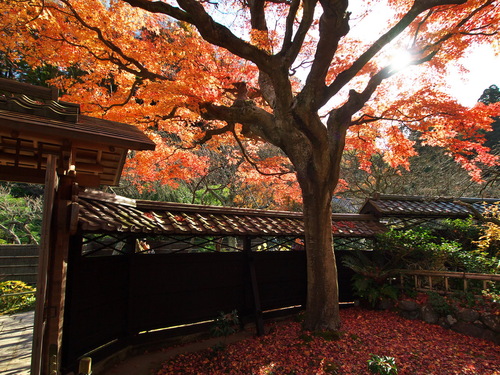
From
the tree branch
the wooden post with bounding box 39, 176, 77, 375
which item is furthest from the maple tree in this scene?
the wooden post with bounding box 39, 176, 77, 375

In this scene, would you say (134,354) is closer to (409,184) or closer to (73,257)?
(73,257)

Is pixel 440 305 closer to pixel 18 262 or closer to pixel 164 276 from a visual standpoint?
pixel 164 276

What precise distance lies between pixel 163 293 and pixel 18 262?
27.0 feet

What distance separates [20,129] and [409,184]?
62.3ft

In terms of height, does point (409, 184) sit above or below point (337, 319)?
above

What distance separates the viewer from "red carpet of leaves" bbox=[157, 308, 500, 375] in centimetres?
513

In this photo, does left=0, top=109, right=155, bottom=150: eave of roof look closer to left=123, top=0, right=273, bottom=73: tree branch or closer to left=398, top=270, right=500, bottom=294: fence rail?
left=123, top=0, right=273, bottom=73: tree branch

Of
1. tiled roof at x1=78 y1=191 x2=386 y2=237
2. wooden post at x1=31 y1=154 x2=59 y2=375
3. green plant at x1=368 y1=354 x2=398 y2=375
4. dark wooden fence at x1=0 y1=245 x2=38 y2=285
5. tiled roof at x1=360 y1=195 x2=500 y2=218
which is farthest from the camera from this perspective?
dark wooden fence at x1=0 y1=245 x2=38 y2=285

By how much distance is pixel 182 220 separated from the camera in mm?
6445

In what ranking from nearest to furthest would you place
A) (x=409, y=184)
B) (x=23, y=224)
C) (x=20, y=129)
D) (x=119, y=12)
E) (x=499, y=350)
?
(x=20, y=129) → (x=499, y=350) → (x=119, y=12) → (x=23, y=224) → (x=409, y=184)

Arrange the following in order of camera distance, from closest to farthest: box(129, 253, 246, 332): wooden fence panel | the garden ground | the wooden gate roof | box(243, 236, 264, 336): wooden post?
the wooden gate roof, the garden ground, box(129, 253, 246, 332): wooden fence panel, box(243, 236, 264, 336): wooden post

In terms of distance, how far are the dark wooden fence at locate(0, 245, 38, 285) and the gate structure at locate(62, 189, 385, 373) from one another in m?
6.63

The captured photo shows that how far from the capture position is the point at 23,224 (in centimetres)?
1475

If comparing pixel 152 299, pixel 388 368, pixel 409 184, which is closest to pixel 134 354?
pixel 152 299
